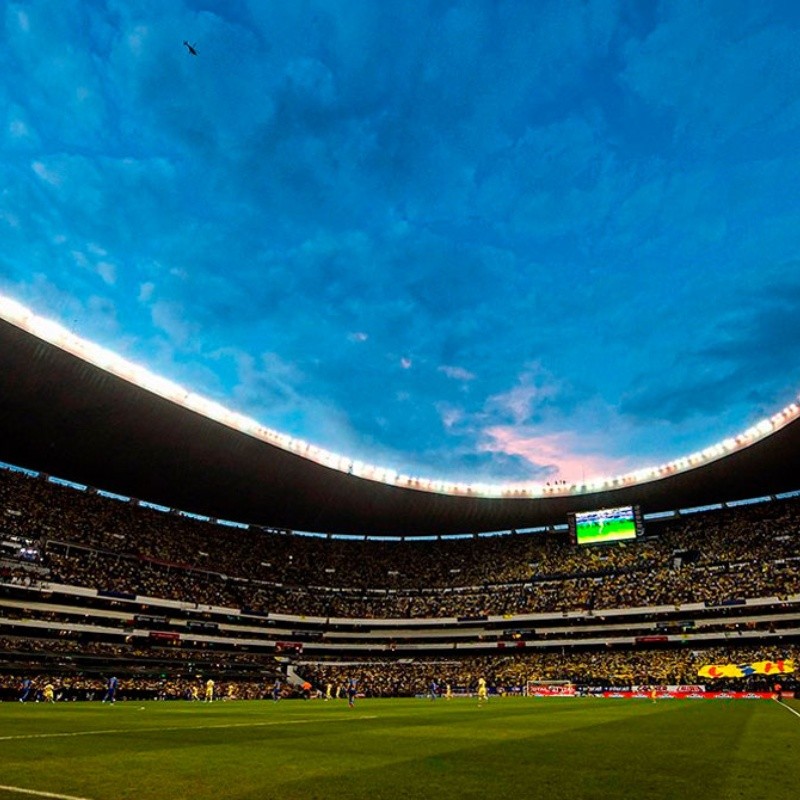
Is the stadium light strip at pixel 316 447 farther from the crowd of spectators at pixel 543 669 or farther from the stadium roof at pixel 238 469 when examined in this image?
the crowd of spectators at pixel 543 669

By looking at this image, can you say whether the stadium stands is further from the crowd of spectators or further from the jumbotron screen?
the jumbotron screen

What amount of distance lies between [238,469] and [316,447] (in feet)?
23.3

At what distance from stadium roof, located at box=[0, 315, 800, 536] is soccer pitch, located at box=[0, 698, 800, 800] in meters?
27.0

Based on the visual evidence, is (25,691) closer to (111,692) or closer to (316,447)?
(111,692)

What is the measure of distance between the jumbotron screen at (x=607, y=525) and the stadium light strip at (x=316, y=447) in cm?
238

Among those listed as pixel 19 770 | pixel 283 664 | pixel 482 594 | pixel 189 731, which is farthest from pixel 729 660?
pixel 19 770

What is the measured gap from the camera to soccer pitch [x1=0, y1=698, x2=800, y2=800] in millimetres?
7672

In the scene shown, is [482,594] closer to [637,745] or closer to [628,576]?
[628,576]

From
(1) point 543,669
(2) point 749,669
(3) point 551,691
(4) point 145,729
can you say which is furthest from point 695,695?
(4) point 145,729

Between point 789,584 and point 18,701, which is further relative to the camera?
point 789,584

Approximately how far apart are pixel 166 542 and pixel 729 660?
166ft

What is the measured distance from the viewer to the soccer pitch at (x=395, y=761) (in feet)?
25.2

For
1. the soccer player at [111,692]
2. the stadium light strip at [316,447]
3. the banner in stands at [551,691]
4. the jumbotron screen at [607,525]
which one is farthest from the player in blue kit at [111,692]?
the jumbotron screen at [607,525]

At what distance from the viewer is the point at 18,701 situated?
3338cm
